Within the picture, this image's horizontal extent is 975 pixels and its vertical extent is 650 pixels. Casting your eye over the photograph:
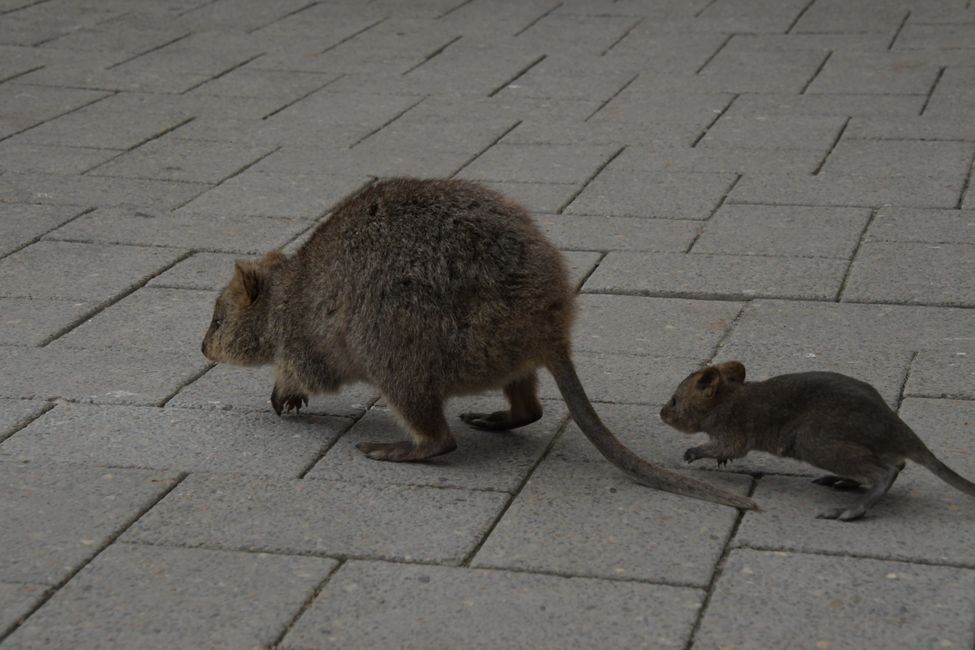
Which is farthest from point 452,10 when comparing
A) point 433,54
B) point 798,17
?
point 798,17

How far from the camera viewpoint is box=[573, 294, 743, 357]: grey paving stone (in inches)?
238

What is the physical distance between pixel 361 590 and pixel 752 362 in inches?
84.9

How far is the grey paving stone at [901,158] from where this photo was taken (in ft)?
26.8

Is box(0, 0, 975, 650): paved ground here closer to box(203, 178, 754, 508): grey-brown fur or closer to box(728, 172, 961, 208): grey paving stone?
box(728, 172, 961, 208): grey paving stone

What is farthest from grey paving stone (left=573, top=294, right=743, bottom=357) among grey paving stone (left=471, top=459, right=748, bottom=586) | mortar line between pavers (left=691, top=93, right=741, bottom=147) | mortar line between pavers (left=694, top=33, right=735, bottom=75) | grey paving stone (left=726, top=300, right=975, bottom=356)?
mortar line between pavers (left=694, top=33, right=735, bottom=75)

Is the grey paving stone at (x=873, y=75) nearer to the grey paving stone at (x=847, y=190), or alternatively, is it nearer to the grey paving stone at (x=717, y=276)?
the grey paving stone at (x=847, y=190)

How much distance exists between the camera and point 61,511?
4742mm

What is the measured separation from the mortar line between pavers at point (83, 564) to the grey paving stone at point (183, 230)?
8.12 feet

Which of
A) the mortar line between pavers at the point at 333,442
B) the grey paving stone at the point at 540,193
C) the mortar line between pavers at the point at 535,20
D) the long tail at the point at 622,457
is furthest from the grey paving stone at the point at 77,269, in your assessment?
the mortar line between pavers at the point at 535,20

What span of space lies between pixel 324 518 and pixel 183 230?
3.24m

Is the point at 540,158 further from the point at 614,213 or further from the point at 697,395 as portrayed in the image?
the point at 697,395

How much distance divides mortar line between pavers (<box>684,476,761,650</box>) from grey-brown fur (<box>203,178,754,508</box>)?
0.37ft

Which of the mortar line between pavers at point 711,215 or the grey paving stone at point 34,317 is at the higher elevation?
the grey paving stone at point 34,317

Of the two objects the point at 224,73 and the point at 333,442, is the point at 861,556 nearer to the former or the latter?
the point at 333,442
